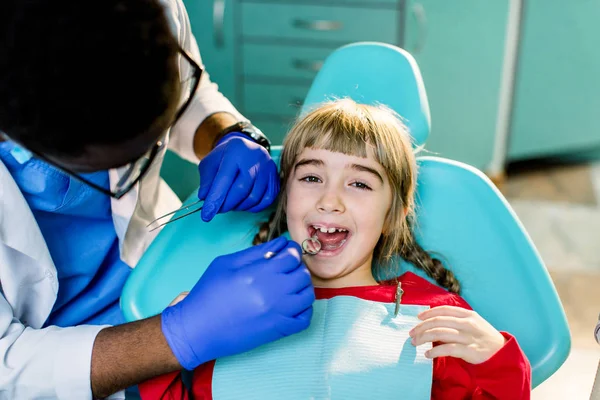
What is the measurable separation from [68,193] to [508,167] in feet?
8.50

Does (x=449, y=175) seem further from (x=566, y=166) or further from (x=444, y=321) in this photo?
(x=566, y=166)

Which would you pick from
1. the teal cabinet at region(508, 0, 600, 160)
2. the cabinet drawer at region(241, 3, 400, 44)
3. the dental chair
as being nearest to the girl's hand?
the dental chair

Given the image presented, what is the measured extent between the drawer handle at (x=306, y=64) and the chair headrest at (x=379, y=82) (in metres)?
1.35

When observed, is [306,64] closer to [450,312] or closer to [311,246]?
[311,246]

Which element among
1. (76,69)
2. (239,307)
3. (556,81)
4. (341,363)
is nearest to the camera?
(76,69)

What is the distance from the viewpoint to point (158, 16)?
757mm

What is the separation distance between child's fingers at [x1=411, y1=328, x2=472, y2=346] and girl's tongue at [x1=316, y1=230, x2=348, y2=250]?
256 mm

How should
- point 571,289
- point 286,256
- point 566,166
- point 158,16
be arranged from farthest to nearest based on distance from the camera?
point 566,166 < point 571,289 < point 286,256 < point 158,16

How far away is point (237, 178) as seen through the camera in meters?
1.24

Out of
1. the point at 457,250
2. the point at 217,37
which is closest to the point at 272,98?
the point at 217,37

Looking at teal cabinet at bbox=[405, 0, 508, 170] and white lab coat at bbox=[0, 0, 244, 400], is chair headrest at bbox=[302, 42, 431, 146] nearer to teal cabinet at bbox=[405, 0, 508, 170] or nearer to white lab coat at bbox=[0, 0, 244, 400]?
white lab coat at bbox=[0, 0, 244, 400]

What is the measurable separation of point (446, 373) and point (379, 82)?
615mm

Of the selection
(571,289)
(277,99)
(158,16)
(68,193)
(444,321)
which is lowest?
(571,289)

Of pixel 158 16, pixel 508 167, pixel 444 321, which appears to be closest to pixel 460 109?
pixel 508 167
